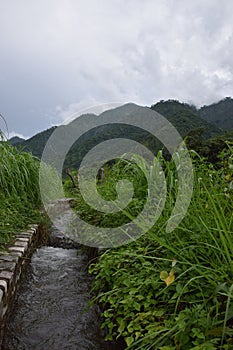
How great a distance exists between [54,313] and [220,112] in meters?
21.6

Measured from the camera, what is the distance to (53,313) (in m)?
2.13

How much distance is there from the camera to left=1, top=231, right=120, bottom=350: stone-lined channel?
179cm

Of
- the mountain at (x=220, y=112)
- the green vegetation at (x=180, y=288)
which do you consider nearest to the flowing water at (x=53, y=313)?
the green vegetation at (x=180, y=288)

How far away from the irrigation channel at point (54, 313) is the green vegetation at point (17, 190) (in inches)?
19.4

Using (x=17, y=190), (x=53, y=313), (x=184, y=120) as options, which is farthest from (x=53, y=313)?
(x=184, y=120)

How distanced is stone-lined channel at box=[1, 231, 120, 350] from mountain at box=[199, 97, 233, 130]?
1788 cm

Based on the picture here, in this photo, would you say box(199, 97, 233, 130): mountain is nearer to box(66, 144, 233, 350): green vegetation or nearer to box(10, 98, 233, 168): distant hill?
box(10, 98, 233, 168): distant hill

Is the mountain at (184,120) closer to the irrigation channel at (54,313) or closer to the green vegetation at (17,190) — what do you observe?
the green vegetation at (17,190)

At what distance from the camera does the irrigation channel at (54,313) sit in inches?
70.2

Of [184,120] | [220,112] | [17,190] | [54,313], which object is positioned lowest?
[54,313]

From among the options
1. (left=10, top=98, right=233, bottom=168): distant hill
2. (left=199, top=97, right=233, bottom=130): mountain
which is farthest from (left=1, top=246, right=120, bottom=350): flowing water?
(left=199, top=97, right=233, bottom=130): mountain

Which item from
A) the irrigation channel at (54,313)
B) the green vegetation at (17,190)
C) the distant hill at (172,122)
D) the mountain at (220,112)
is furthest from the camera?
the mountain at (220,112)

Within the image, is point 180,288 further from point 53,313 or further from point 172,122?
point 172,122

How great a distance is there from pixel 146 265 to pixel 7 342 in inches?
38.3
